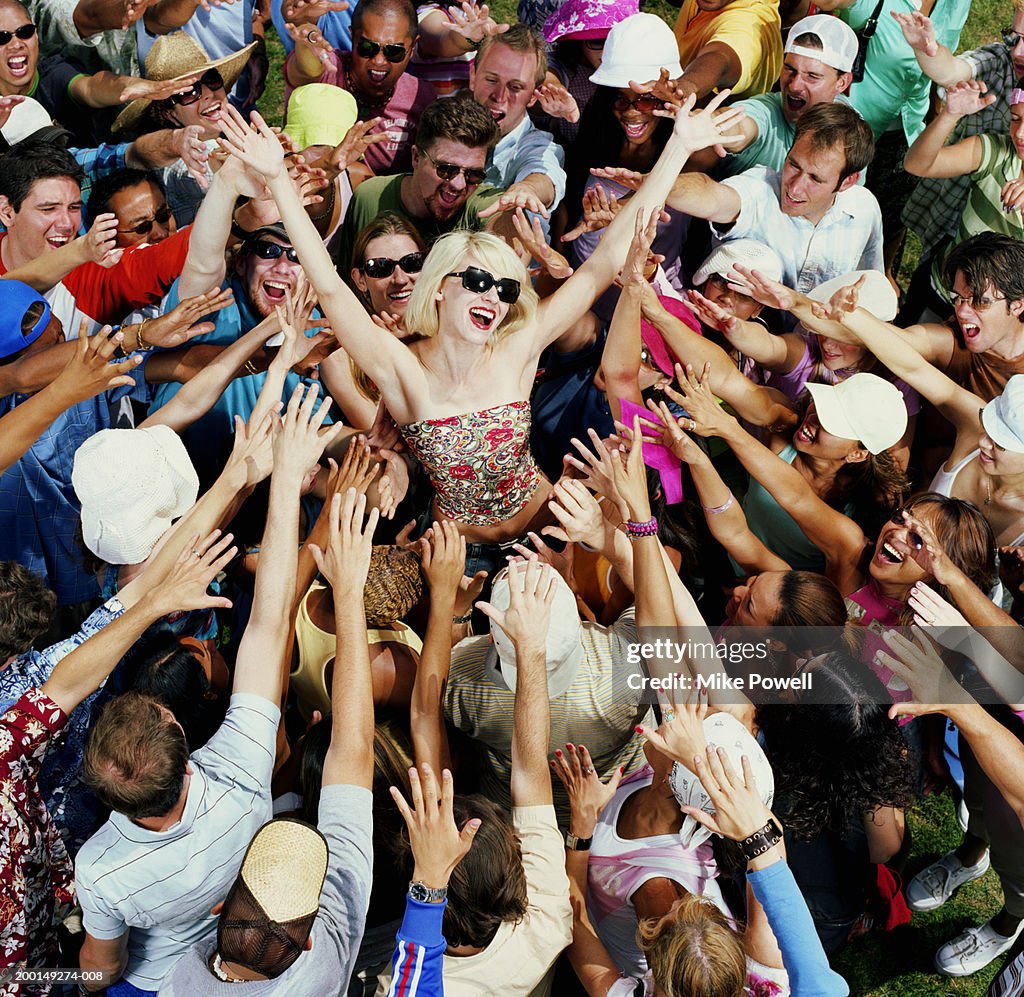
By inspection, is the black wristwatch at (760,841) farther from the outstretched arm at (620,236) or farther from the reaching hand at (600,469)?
the outstretched arm at (620,236)

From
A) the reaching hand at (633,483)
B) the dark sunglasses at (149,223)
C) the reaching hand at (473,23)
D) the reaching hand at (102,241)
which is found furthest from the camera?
the reaching hand at (473,23)

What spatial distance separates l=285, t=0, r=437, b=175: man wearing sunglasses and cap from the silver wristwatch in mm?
3973

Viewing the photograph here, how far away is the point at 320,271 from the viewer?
346cm

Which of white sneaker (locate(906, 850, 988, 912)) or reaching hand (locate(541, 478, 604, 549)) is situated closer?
reaching hand (locate(541, 478, 604, 549))

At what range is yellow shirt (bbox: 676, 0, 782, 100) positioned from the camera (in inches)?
213

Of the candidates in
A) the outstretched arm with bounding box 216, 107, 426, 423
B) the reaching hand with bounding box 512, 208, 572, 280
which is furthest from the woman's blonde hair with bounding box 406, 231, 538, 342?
the reaching hand with bounding box 512, 208, 572, 280

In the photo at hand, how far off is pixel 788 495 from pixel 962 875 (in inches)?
67.7

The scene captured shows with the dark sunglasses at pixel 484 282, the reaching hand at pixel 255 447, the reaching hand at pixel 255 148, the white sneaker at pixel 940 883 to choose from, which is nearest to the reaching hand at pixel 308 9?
the reaching hand at pixel 255 148

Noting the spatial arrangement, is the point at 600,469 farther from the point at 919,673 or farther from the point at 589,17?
the point at 589,17

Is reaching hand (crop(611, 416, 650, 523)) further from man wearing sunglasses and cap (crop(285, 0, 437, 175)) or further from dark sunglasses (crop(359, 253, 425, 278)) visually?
man wearing sunglasses and cap (crop(285, 0, 437, 175))

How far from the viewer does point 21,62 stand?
16.2ft

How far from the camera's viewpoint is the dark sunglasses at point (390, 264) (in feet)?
13.9

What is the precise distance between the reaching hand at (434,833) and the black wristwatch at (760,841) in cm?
72

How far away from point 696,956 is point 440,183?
11.2ft
